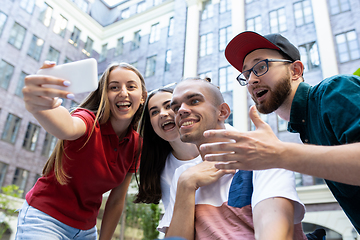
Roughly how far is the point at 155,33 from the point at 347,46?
1341 cm

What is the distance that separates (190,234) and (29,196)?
1.57 m

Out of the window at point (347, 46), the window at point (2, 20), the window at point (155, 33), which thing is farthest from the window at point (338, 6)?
the window at point (2, 20)

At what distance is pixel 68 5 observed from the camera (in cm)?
2356

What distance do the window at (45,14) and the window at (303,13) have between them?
55.6ft

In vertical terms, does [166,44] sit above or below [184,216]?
above

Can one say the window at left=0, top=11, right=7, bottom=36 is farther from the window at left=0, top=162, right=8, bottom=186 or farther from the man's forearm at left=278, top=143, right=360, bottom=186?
the man's forearm at left=278, top=143, right=360, bottom=186

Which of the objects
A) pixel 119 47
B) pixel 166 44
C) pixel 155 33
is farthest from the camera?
pixel 119 47

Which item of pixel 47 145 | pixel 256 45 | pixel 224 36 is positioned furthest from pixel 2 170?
pixel 256 45

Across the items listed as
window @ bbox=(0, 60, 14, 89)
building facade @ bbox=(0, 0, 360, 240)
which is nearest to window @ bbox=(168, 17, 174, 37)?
building facade @ bbox=(0, 0, 360, 240)

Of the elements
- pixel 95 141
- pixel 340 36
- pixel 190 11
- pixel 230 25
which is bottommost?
pixel 95 141

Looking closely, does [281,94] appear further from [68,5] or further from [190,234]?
[68,5]

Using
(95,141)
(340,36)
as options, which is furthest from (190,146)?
(340,36)

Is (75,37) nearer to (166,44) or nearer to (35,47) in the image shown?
(35,47)

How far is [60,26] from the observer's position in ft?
76.0
